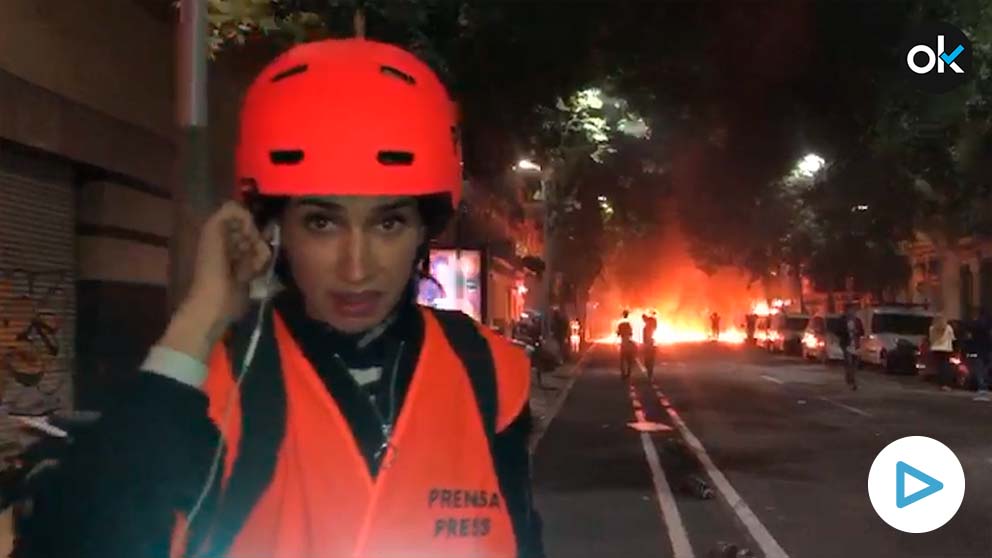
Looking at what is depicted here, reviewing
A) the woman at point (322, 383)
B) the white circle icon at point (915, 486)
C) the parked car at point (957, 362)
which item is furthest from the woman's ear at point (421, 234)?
the parked car at point (957, 362)

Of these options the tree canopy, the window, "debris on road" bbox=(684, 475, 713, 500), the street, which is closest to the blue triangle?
the street

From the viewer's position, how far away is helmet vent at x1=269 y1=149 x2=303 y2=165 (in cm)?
182

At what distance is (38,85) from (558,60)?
457 cm

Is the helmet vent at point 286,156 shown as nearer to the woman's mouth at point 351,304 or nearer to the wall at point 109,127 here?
the woman's mouth at point 351,304

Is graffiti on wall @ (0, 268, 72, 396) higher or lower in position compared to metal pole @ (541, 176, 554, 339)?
lower

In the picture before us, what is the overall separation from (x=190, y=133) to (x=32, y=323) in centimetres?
549

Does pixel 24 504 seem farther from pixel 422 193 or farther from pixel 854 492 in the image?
pixel 854 492

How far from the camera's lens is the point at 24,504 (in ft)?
5.49

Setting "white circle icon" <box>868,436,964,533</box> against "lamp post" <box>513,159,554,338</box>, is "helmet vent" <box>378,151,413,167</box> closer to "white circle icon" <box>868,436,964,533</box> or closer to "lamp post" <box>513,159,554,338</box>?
"white circle icon" <box>868,436,964,533</box>

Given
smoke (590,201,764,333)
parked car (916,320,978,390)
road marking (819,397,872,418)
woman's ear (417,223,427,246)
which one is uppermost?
smoke (590,201,764,333)

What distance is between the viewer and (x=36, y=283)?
31.2ft

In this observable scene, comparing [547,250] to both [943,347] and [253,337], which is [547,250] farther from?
[253,337]

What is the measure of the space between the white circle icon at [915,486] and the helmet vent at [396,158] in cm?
567

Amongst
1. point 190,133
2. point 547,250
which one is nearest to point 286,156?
point 190,133
